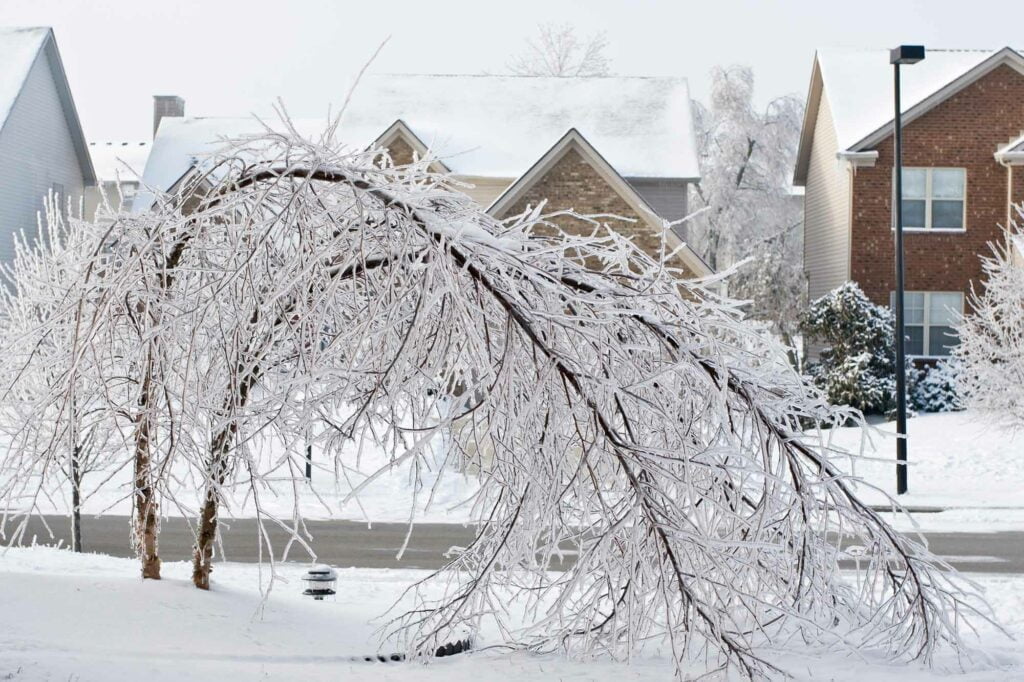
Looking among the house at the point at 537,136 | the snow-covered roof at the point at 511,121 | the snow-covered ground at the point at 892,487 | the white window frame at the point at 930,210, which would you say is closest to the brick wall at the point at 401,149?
the house at the point at 537,136

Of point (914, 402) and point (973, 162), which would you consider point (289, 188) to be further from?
point (973, 162)

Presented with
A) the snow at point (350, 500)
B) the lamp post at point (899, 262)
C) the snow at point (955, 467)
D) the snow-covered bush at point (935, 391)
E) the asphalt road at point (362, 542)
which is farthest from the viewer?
the snow-covered bush at point (935, 391)

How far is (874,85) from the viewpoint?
102 ft

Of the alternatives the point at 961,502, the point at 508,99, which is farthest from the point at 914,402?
the point at 508,99

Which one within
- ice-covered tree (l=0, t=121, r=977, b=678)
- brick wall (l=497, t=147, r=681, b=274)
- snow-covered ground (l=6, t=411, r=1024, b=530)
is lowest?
snow-covered ground (l=6, t=411, r=1024, b=530)

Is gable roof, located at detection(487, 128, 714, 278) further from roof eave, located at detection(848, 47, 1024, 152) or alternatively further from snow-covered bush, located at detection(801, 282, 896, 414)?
roof eave, located at detection(848, 47, 1024, 152)

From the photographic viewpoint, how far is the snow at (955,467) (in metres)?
17.4

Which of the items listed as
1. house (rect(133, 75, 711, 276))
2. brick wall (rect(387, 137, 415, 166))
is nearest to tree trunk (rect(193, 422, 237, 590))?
house (rect(133, 75, 711, 276))

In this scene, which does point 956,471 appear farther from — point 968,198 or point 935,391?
point 968,198

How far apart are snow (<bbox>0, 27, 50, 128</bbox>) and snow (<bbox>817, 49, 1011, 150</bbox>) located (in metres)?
20.2

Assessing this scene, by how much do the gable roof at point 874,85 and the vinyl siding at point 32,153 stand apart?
2002 cm

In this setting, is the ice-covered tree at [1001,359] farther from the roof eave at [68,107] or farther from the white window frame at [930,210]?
the roof eave at [68,107]

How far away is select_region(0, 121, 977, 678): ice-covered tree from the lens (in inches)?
224

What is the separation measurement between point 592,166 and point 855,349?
7345 mm
